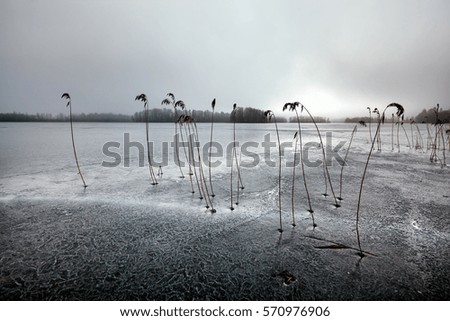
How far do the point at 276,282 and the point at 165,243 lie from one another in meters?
1.46

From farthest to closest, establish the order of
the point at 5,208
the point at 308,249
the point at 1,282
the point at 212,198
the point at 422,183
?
1. the point at 422,183
2. the point at 212,198
3. the point at 5,208
4. the point at 308,249
5. the point at 1,282

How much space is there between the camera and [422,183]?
548 centimetres

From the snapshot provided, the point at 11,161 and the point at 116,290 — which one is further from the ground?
the point at 11,161

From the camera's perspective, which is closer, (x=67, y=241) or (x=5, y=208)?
(x=67, y=241)

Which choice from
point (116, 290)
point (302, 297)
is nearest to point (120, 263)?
point (116, 290)

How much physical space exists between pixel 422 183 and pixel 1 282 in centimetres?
795

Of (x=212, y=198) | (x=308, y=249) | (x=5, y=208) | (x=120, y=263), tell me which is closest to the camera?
(x=120, y=263)

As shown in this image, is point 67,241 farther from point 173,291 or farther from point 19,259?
point 173,291

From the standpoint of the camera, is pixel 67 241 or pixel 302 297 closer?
pixel 302 297

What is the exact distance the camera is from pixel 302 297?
193cm

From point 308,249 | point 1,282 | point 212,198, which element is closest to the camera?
point 1,282

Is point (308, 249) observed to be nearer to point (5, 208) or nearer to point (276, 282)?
point (276, 282)
